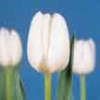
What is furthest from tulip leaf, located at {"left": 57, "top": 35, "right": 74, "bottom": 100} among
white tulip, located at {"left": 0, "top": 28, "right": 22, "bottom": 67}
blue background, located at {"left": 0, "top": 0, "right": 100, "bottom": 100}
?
blue background, located at {"left": 0, "top": 0, "right": 100, "bottom": 100}

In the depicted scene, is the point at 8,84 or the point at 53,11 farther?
the point at 53,11

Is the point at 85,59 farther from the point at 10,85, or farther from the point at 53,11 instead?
the point at 53,11

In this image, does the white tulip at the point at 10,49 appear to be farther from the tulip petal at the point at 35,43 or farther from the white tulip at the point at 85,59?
the white tulip at the point at 85,59

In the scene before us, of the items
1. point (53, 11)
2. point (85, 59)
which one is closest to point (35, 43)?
point (85, 59)

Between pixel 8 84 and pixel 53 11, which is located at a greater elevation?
pixel 53 11

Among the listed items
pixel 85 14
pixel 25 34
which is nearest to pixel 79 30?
pixel 85 14

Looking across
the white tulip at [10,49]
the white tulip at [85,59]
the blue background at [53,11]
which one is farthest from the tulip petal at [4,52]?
the blue background at [53,11]
